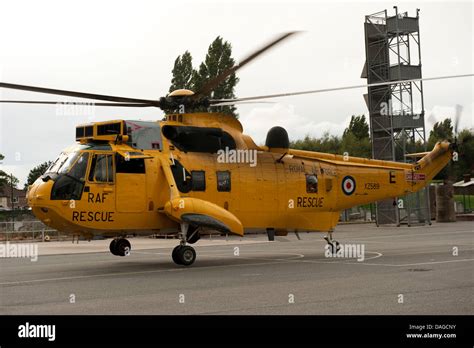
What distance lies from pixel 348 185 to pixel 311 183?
5.77ft

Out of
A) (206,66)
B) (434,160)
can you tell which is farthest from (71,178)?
(206,66)

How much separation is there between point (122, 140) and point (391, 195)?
1048 centimetres

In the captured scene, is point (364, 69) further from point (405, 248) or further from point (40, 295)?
point (40, 295)

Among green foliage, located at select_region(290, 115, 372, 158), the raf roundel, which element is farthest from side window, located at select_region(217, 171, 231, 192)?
green foliage, located at select_region(290, 115, 372, 158)

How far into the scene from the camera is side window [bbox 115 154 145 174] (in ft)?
57.1

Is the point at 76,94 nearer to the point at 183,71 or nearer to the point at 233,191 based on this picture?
the point at 233,191

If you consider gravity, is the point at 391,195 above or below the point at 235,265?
above

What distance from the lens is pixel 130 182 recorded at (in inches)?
689

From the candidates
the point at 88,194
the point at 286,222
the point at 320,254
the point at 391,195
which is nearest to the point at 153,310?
the point at 88,194

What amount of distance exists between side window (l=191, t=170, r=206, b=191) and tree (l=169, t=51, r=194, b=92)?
33.7 m

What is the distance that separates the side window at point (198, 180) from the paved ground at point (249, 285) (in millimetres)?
2295
